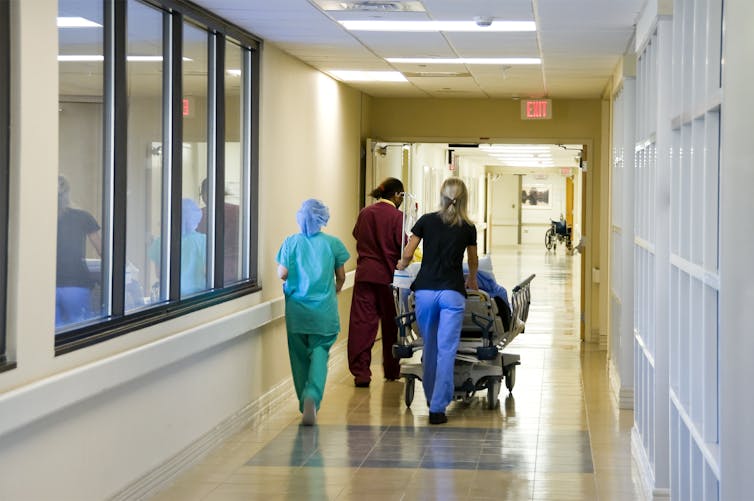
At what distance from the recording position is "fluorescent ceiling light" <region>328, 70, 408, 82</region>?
10031mm

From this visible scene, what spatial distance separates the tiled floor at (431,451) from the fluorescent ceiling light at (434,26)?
2.53 metres

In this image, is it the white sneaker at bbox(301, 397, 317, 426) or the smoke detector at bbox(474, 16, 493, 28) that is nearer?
the smoke detector at bbox(474, 16, 493, 28)

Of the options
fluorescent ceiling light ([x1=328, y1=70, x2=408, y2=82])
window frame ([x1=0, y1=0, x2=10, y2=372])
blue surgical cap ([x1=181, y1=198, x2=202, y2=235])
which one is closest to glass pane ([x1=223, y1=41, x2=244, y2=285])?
blue surgical cap ([x1=181, y1=198, x2=202, y2=235])

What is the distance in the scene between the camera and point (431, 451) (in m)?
6.73

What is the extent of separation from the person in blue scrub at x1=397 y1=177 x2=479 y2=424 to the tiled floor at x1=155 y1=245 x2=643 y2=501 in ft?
1.11

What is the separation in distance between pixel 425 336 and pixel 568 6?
2.35 metres

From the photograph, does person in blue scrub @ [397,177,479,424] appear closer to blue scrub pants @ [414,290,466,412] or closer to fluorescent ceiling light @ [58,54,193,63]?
blue scrub pants @ [414,290,466,412]

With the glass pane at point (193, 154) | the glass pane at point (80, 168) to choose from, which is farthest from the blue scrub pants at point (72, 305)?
the glass pane at point (193, 154)

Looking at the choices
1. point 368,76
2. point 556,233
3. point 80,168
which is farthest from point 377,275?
point 556,233

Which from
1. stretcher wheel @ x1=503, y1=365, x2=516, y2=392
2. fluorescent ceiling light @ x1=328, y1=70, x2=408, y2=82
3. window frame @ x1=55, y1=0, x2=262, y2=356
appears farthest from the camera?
fluorescent ceiling light @ x1=328, y1=70, x2=408, y2=82

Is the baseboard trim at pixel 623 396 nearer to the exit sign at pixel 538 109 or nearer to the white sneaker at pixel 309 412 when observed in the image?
the white sneaker at pixel 309 412

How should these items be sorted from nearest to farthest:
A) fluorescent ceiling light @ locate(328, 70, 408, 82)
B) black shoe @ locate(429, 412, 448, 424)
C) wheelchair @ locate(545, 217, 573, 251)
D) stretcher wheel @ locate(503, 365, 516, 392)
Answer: black shoe @ locate(429, 412, 448, 424) → stretcher wheel @ locate(503, 365, 516, 392) → fluorescent ceiling light @ locate(328, 70, 408, 82) → wheelchair @ locate(545, 217, 573, 251)

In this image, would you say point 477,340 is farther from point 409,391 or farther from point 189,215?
point 189,215

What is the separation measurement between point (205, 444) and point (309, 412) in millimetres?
1004
